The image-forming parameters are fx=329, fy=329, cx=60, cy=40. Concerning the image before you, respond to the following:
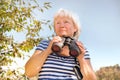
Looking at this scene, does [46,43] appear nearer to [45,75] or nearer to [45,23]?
[45,75]

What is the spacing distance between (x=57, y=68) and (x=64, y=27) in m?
0.52

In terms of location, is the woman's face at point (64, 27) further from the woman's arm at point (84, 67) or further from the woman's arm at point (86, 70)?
the woman's arm at point (86, 70)

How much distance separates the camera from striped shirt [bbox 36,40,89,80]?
3.77m

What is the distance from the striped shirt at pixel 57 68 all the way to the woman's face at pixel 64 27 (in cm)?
25

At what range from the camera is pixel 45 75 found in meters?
3.78

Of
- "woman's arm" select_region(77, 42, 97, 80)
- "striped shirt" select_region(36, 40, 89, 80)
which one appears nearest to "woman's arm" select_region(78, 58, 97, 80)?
"woman's arm" select_region(77, 42, 97, 80)

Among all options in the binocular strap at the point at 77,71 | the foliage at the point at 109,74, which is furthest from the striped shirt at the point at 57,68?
the foliage at the point at 109,74

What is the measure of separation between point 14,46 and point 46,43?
6642mm

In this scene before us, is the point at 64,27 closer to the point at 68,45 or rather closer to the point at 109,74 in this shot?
the point at 68,45

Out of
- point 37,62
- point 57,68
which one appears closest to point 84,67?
point 57,68

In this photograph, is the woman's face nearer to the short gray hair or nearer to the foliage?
the short gray hair

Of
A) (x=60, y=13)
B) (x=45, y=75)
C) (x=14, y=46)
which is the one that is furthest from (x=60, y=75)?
(x=14, y=46)

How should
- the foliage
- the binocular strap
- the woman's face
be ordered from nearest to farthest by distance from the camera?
the binocular strap < the woman's face < the foliage

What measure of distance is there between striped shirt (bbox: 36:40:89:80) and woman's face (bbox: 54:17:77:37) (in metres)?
0.25
